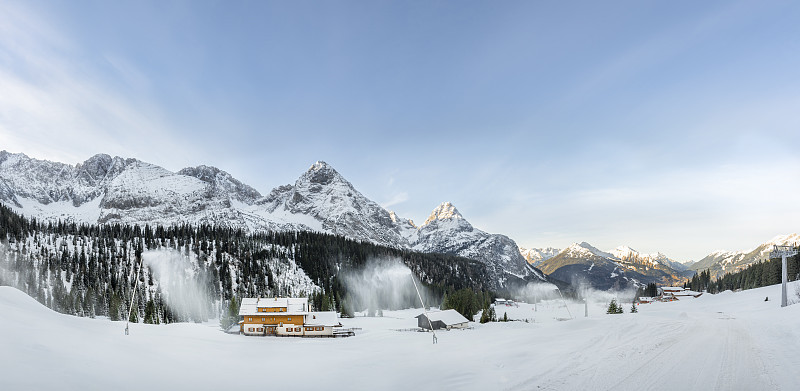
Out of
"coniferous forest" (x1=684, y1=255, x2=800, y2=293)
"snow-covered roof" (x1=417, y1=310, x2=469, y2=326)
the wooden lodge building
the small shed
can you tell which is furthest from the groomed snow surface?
"coniferous forest" (x1=684, y1=255, x2=800, y2=293)

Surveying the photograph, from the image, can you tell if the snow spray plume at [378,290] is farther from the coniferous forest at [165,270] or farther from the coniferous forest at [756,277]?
the coniferous forest at [756,277]

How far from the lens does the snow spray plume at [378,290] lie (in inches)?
6644

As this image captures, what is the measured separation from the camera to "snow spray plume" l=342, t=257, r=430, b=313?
6644 inches

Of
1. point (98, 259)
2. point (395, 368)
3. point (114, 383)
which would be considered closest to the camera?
point (114, 383)

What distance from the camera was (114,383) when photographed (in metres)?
15.8

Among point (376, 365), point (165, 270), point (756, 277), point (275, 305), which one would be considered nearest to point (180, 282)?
point (165, 270)

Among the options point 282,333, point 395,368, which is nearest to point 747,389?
point 395,368

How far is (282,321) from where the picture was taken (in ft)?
259

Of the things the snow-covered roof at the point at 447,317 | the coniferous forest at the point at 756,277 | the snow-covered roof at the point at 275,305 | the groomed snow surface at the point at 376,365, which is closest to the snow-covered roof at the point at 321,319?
the snow-covered roof at the point at 275,305

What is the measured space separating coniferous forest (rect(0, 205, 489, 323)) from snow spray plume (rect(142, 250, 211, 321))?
0.98ft

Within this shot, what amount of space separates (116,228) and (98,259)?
134 feet

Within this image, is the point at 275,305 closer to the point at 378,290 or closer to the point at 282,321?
the point at 282,321

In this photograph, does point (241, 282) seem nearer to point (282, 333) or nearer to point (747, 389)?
point (282, 333)

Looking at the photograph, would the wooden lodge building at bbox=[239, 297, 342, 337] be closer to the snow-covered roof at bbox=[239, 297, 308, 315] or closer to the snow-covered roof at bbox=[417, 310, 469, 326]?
the snow-covered roof at bbox=[239, 297, 308, 315]
